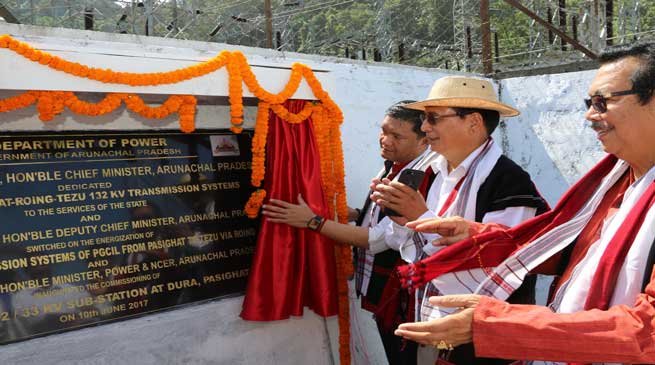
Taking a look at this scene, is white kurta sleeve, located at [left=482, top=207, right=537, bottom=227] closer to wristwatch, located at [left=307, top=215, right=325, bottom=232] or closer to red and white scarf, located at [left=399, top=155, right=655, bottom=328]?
red and white scarf, located at [left=399, top=155, right=655, bottom=328]

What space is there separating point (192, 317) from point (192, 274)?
9.3 inches

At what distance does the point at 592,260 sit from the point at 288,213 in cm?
172

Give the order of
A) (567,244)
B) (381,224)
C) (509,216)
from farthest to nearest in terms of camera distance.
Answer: (381,224) < (509,216) < (567,244)

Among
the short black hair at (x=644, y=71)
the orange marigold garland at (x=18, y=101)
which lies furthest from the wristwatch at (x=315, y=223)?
the short black hair at (x=644, y=71)

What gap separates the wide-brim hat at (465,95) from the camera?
7.62 ft

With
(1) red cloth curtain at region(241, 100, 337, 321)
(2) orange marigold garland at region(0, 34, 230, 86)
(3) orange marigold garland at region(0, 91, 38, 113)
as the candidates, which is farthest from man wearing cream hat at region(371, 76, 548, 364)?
(3) orange marigold garland at region(0, 91, 38, 113)

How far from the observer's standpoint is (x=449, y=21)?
18375mm

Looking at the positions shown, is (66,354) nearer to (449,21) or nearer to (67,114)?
(67,114)

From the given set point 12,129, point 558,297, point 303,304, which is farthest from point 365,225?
point 12,129

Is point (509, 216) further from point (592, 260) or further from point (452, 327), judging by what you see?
point (452, 327)

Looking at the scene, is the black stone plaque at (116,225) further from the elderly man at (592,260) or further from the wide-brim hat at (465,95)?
the elderly man at (592,260)

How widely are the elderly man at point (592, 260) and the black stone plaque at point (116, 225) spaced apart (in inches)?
59.7

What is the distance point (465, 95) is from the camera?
234 centimetres

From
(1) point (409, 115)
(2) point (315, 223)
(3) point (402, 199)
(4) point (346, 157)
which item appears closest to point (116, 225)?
(2) point (315, 223)
